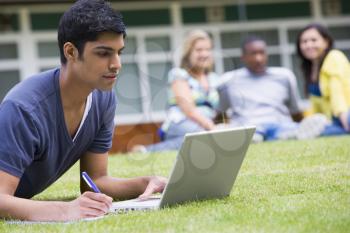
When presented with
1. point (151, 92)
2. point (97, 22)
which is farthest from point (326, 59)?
point (97, 22)

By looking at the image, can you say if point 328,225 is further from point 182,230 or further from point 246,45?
point 246,45

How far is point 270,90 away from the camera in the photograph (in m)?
9.45

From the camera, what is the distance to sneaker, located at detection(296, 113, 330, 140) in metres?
8.70

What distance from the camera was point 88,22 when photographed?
3.49 metres

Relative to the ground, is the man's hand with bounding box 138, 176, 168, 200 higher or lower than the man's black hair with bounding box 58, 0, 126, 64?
lower

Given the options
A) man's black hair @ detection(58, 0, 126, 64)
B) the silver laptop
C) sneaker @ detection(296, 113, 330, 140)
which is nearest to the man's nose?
man's black hair @ detection(58, 0, 126, 64)

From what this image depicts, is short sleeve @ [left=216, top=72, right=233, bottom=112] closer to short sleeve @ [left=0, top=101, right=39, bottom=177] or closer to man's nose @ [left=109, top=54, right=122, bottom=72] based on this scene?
man's nose @ [left=109, top=54, right=122, bottom=72]

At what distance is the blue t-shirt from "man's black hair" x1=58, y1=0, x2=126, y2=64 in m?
0.26

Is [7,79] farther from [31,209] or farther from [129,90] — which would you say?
[31,209]

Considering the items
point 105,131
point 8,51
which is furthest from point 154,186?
point 8,51

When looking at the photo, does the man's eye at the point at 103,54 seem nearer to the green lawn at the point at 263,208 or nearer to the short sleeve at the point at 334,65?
the green lawn at the point at 263,208

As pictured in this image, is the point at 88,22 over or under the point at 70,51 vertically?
over

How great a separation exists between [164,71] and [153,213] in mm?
10534

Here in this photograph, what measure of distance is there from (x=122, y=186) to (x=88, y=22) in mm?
1084
